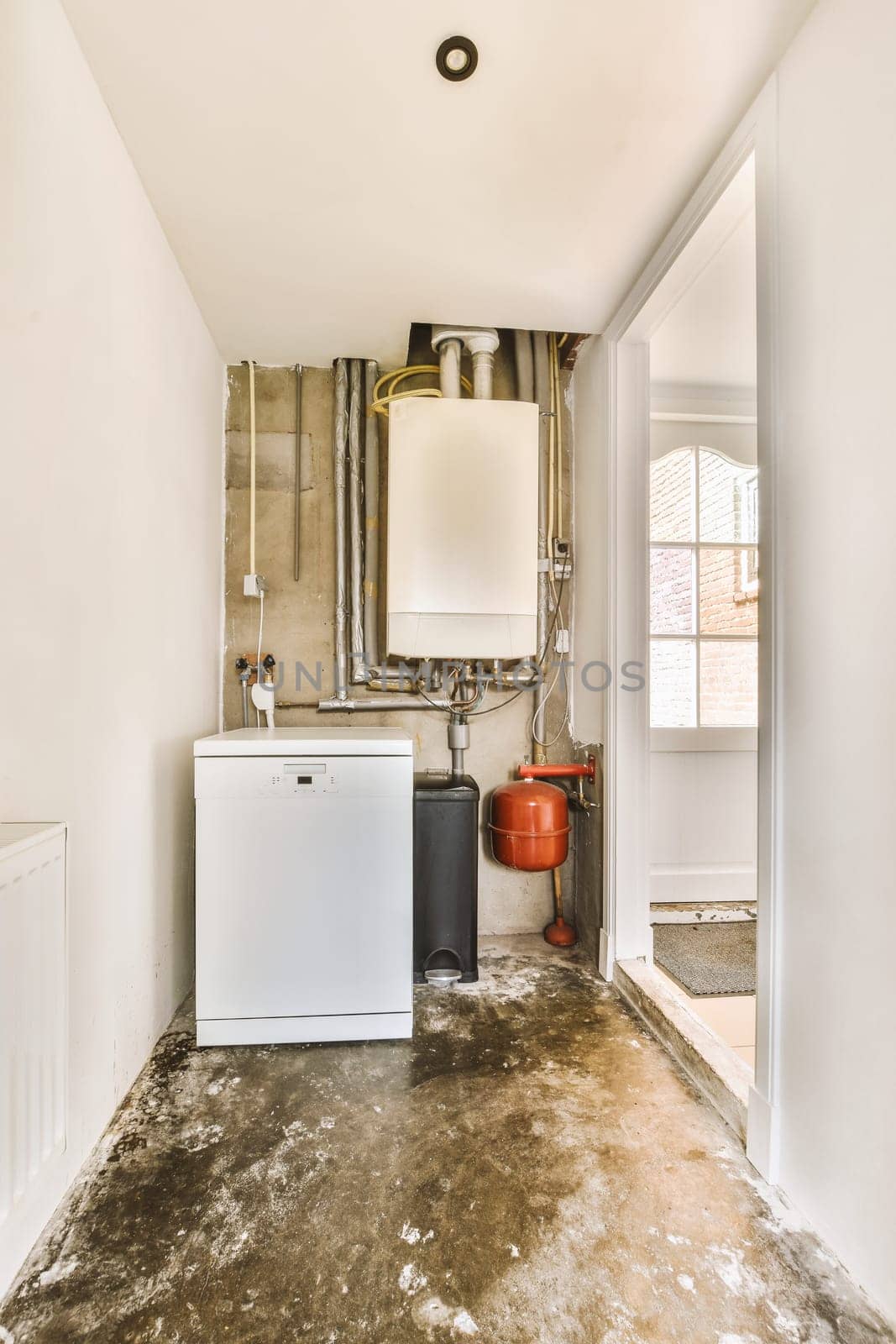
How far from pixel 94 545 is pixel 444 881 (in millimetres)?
1517

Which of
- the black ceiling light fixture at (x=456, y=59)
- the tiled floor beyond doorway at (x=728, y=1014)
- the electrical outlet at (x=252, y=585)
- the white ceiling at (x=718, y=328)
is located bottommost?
the tiled floor beyond doorway at (x=728, y=1014)

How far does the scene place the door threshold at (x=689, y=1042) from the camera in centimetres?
154

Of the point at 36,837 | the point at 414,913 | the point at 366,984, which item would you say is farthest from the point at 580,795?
the point at 36,837

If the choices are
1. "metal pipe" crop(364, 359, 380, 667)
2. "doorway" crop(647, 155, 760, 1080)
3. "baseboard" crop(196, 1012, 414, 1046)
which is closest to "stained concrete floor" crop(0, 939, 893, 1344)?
"baseboard" crop(196, 1012, 414, 1046)

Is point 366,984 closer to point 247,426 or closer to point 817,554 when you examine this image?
point 817,554

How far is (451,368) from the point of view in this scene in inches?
98.9

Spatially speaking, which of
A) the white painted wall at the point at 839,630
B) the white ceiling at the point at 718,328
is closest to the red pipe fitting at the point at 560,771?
the white painted wall at the point at 839,630

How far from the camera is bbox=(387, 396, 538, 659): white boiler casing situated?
2.31m

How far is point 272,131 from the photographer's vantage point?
4.94 ft

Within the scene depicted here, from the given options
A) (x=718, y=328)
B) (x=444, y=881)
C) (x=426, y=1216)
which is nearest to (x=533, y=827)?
(x=444, y=881)

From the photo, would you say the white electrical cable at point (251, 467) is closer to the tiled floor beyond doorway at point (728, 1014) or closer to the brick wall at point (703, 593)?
the brick wall at point (703, 593)

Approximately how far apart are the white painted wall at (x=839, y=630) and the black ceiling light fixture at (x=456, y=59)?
2.10ft

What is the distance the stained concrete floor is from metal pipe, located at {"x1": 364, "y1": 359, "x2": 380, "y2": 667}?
147 centimetres

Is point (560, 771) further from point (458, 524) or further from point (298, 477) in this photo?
point (298, 477)
